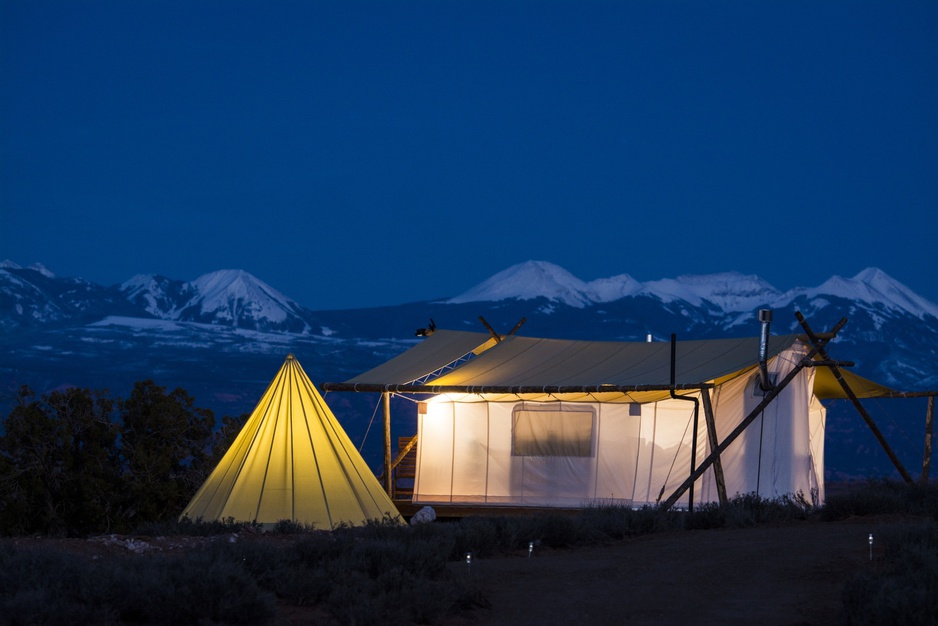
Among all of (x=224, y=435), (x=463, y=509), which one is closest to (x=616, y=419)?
(x=463, y=509)

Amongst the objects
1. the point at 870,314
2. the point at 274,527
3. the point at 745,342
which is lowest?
→ the point at 274,527

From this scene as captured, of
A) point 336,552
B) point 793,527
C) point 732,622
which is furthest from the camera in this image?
point 793,527

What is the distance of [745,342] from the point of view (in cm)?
1480

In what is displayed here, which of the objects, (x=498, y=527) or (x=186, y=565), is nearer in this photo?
(x=186, y=565)

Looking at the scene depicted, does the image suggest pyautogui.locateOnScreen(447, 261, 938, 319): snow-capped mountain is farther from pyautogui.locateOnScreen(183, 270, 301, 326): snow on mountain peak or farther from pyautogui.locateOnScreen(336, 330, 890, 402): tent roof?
pyautogui.locateOnScreen(336, 330, 890, 402): tent roof

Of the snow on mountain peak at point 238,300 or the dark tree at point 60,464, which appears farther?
the snow on mountain peak at point 238,300

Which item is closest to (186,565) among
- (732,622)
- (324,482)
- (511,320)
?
(732,622)

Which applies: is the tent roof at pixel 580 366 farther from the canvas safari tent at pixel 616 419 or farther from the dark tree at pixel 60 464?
the dark tree at pixel 60 464

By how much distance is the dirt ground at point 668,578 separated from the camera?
20.6 ft

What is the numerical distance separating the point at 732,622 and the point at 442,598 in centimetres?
154

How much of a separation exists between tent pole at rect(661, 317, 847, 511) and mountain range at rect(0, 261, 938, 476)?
127 ft

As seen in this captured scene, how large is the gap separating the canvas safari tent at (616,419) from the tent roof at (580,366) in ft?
0.10

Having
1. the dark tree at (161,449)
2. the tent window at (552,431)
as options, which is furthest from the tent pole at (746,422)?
the dark tree at (161,449)

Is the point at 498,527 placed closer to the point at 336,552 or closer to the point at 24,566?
the point at 336,552
